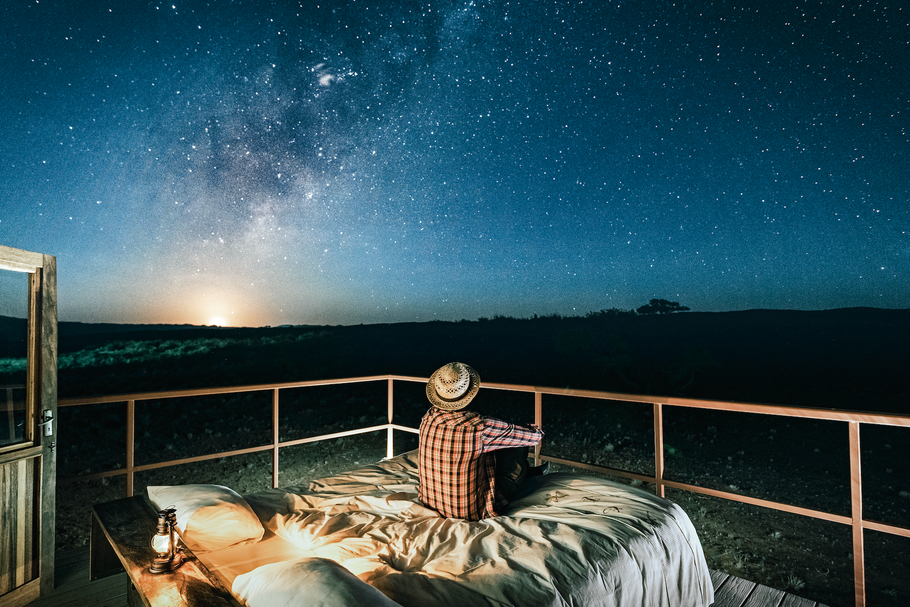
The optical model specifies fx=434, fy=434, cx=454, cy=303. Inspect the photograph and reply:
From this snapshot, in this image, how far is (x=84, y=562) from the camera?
2.49 meters

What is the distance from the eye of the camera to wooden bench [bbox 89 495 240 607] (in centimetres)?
Result: 117

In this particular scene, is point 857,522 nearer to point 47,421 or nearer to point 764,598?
point 764,598

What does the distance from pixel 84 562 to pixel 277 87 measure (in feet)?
16.2

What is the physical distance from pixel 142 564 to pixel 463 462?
117 cm

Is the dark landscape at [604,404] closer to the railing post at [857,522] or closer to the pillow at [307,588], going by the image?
the railing post at [857,522]

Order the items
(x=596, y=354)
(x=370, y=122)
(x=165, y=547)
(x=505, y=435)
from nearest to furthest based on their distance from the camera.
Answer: (x=165, y=547)
(x=505, y=435)
(x=370, y=122)
(x=596, y=354)

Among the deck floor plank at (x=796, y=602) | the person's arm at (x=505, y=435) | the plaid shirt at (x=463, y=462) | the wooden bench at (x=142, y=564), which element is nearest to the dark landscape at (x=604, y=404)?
the wooden bench at (x=142, y=564)

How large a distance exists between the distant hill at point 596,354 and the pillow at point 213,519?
22.4m

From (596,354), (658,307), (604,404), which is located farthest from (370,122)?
(658,307)

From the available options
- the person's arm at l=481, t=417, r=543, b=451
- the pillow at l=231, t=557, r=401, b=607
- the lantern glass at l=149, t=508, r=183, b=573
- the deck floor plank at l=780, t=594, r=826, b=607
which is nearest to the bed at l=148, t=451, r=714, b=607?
the pillow at l=231, t=557, r=401, b=607

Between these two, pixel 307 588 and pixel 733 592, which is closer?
pixel 307 588

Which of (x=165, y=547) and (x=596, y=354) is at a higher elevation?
(x=165, y=547)

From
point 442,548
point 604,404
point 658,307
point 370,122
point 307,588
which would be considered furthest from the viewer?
point 658,307

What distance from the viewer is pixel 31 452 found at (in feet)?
7.35
